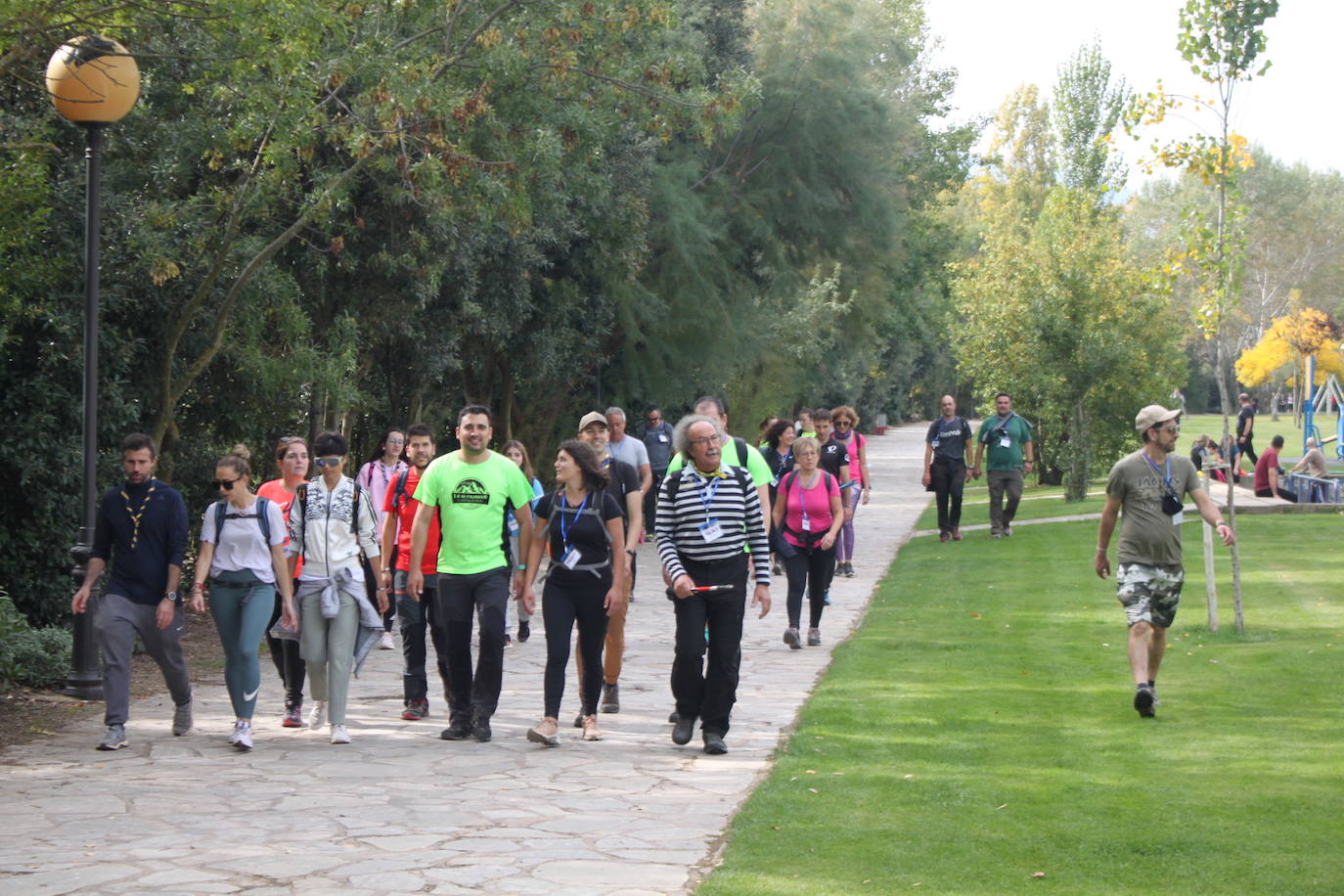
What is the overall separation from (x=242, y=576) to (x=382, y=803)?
7.26 feet

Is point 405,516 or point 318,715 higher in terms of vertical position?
point 405,516

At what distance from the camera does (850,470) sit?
17.0 m

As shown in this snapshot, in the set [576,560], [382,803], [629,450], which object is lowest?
[382,803]

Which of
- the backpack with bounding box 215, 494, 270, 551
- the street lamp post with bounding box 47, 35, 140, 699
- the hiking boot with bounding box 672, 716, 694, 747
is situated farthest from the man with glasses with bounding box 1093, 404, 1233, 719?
the street lamp post with bounding box 47, 35, 140, 699

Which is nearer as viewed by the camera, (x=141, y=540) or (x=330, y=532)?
(x=141, y=540)

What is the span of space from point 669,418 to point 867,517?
6.04 meters

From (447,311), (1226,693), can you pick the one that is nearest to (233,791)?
(1226,693)

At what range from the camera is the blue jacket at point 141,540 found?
8.85 m

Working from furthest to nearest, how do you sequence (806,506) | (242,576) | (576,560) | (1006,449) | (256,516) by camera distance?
(1006,449) < (806,506) < (256,516) < (242,576) < (576,560)

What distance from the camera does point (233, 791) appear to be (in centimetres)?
762

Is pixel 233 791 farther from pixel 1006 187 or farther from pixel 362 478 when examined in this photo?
pixel 1006 187

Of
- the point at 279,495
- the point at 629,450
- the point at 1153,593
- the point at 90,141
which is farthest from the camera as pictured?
the point at 629,450

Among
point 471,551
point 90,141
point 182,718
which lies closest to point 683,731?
point 471,551

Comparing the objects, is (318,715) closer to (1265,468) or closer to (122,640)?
(122,640)
